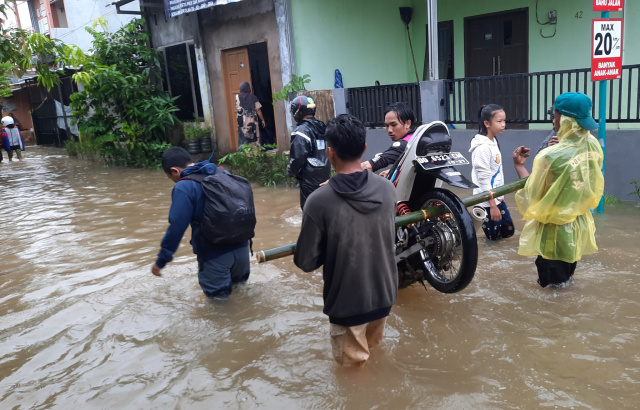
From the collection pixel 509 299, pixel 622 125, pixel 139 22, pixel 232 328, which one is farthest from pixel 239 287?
pixel 139 22

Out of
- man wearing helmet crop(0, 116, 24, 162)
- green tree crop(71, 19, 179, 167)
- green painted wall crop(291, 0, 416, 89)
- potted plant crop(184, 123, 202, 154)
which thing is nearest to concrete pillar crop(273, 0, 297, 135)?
green painted wall crop(291, 0, 416, 89)

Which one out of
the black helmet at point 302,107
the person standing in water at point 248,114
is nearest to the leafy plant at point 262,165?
the person standing in water at point 248,114

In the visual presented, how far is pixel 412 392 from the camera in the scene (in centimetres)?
311

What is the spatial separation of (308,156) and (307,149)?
0.33 ft

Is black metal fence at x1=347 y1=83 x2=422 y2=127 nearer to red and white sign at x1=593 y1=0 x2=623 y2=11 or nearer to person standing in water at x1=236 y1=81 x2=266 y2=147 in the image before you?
person standing in water at x1=236 y1=81 x2=266 y2=147

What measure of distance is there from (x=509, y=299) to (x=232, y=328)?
2.22 metres

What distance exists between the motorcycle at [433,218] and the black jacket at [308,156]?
1286 mm

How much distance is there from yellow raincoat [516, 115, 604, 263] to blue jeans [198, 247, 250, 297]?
2300 mm

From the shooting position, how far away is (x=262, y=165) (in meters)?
10.4

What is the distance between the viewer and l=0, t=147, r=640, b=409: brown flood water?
315 centimetres

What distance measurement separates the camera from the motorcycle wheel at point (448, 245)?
3617 mm

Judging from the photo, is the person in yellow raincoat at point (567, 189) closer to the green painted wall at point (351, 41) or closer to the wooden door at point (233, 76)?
the green painted wall at point (351, 41)

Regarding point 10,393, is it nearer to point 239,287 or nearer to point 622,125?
point 239,287

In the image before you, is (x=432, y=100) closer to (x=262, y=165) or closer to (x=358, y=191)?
(x=262, y=165)
